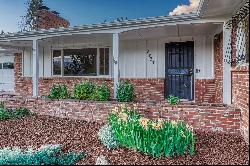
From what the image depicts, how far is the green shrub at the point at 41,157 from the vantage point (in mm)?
5324

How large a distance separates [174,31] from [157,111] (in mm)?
3610

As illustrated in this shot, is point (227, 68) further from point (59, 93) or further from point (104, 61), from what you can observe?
point (104, 61)

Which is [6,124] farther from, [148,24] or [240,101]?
[240,101]

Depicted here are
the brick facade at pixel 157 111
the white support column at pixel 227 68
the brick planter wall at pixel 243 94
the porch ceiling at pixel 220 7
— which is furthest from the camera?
the white support column at pixel 227 68

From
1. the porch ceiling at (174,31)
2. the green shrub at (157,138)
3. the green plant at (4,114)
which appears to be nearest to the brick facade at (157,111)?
the green plant at (4,114)

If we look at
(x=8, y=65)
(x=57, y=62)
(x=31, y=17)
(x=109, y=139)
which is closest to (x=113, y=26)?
(x=109, y=139)

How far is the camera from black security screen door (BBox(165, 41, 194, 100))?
1174cm

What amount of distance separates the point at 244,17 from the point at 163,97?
5.62 meters

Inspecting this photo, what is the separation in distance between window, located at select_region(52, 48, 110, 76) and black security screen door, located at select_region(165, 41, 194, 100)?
9.01ft

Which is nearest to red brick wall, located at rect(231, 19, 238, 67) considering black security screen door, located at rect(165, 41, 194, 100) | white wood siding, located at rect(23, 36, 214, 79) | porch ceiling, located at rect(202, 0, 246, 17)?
porch ceiling, located at rect(202, 0, 246, 17)

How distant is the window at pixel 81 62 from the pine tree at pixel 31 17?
15.8 m

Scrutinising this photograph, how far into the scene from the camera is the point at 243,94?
6598mm

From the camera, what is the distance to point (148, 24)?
9.62m

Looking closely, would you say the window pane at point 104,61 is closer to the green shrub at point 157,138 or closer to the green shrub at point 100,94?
the green shrub at point 100,94
